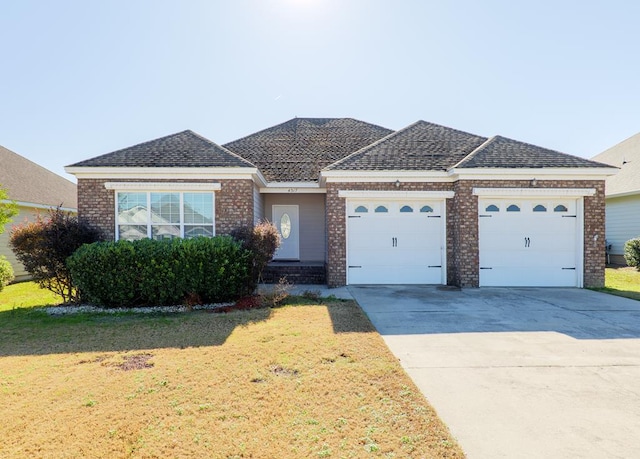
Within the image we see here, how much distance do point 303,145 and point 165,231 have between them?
24.2 feet

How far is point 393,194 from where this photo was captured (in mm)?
10656

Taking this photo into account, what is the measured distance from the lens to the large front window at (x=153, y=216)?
10.2m

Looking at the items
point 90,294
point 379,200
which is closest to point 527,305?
point 379,200

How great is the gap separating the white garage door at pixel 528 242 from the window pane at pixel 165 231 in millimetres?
8936

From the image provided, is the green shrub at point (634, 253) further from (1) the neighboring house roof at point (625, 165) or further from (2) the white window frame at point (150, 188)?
(2) the white window frame at point (150, 188)

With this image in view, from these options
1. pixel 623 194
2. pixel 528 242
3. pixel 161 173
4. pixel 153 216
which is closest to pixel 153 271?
pixel 153 216

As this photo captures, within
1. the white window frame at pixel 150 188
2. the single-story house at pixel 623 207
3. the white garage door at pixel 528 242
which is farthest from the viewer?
the single-story house at pixel 623 207

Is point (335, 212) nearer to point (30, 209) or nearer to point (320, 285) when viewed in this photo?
point (320, 285)

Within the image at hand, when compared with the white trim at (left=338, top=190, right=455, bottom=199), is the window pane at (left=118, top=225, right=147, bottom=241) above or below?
below

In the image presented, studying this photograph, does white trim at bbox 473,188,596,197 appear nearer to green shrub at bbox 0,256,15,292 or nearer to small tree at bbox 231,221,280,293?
small tree at bbox 231,221,280,293

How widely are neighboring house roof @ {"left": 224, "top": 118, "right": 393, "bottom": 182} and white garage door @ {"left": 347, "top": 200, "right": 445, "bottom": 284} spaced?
116 inches

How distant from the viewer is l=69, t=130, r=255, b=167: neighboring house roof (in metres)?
10.1

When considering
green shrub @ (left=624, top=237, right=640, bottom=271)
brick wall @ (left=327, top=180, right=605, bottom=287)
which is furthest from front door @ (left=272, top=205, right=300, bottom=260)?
green shrub @ (left=624, top=237, right=640, bottom=271)

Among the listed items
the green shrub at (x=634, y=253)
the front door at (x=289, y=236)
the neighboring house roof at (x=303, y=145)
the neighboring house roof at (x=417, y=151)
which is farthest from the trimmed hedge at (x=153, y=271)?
the green shrub at (x=634, y=253)
